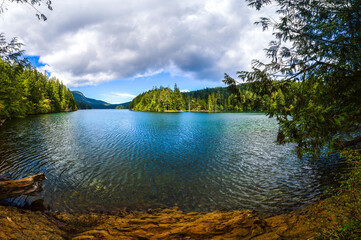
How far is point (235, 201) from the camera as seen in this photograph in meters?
7.53

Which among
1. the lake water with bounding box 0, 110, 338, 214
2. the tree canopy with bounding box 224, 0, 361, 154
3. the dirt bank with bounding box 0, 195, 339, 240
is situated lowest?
the lake water with bounding box 0, 110, 338, 214

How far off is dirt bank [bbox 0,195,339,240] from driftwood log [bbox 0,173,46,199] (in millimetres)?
1482

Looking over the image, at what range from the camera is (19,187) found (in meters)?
6.70

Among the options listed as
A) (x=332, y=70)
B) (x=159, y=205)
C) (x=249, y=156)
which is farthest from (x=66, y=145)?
(x=332, y=70)

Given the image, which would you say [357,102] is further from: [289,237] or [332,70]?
[289,237]

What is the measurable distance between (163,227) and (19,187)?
23.4 ft

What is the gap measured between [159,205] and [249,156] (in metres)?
10.9

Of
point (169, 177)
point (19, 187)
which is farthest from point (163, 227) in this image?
point (19, 187)

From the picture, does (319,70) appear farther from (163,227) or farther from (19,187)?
(19,187)

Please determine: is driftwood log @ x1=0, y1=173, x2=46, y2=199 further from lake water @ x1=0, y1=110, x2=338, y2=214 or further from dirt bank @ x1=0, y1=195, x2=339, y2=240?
dirt bank @ x1=0, y1=195, x2=339, y2=240

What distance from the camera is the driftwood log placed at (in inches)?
253

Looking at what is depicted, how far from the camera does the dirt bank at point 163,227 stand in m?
4.30

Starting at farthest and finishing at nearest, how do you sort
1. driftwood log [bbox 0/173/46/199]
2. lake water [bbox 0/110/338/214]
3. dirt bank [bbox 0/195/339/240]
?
lake water [bbox 0/110/338/214] < driftwood log [bbox 0/173/46/199] < dirt bank [bbox 0/195/339/240]

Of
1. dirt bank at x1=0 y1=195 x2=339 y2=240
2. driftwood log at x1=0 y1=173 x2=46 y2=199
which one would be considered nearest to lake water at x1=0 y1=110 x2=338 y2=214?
driftwood log at x1=0 y1=173 x2=46 y2=199
